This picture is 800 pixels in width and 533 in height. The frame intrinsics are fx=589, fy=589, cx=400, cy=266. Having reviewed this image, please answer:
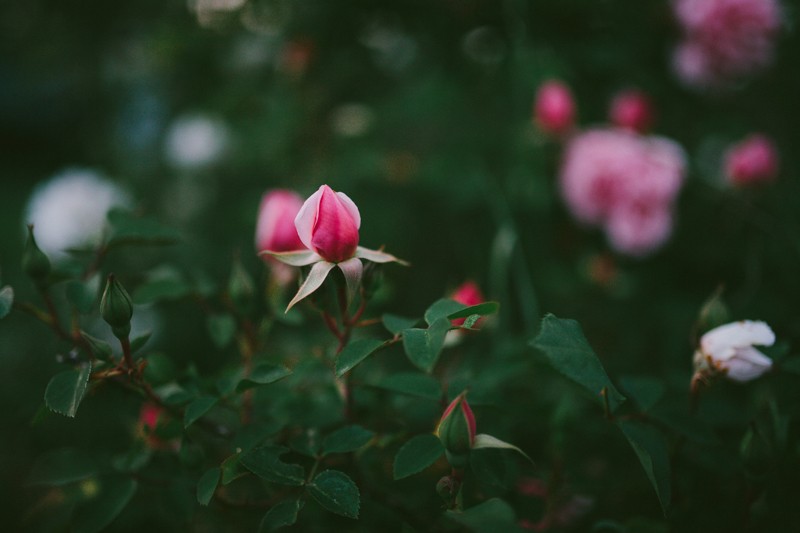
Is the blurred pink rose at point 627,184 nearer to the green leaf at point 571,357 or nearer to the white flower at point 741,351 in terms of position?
the white flower at point 741,351

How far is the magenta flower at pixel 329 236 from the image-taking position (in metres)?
0.42

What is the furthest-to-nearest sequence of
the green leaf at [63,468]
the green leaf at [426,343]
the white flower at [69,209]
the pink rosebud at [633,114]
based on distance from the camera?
the white flower at [69,209], the pink rosebud at [633,114], the green leaf at [63,468], the green leaf at [426,343]

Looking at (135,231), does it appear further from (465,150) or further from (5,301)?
(465,150)

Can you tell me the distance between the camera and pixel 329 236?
1.38 ft

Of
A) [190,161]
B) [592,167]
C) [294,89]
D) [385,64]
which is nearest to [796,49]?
[592,167]

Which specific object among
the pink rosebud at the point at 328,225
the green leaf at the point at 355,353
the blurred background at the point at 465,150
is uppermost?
the pink rosebud at the point at 328,225

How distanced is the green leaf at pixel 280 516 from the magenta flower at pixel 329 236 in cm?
14

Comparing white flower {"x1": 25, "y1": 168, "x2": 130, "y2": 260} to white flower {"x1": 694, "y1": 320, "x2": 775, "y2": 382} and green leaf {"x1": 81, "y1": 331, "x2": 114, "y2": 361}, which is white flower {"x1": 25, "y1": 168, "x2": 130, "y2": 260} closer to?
green leaf {"x1": 81, "y1": 331, "x2": 114, "y2": 361}

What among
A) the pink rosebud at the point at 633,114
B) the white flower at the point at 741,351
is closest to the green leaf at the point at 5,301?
the white flower at the point at 741,351

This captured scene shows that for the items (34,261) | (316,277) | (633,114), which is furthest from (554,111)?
(34,261)

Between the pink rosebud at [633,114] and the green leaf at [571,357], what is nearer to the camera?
the green leaf at [571,357]

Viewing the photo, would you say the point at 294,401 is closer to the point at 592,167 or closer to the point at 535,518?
the point at 535,518

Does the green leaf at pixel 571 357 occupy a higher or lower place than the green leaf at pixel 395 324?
higher

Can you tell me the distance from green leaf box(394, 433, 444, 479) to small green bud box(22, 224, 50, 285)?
1.02ft
